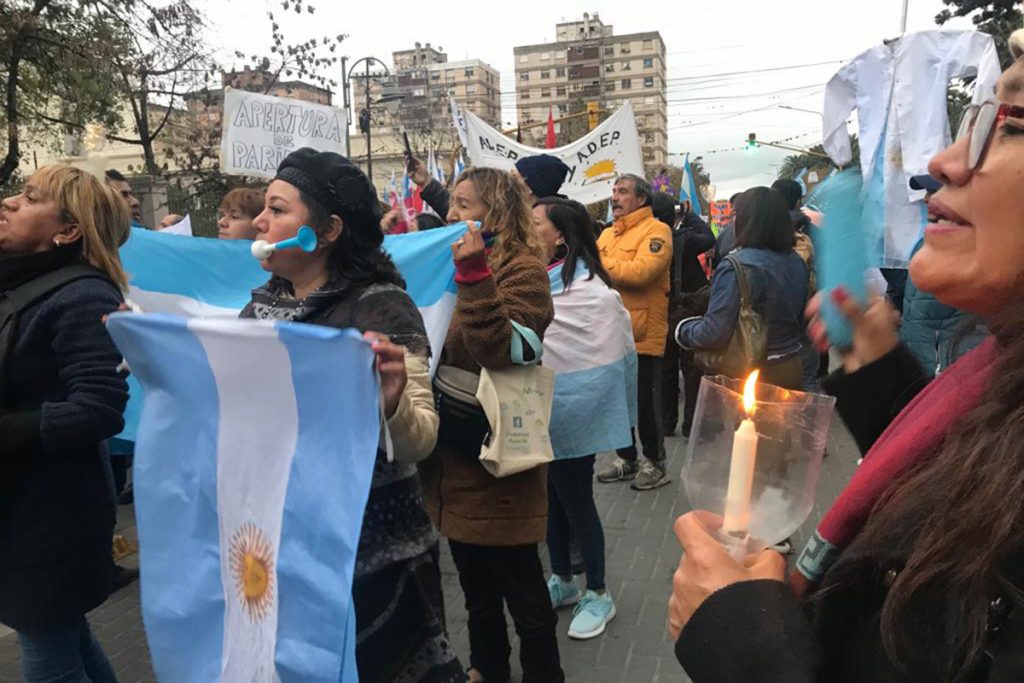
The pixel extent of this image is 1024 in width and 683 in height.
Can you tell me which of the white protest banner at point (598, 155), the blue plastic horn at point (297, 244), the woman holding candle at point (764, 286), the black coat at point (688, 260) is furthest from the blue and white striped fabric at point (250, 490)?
the white protest banner at point (598, 155)

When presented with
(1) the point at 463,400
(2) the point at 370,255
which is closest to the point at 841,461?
(1) the point at 463,400

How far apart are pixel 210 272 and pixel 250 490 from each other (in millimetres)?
2385

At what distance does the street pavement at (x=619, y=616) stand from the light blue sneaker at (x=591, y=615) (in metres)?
0.04

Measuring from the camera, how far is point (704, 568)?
102 centimetres

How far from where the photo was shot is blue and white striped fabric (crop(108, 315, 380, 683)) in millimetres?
1539

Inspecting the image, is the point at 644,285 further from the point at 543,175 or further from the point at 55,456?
the point at 55,456

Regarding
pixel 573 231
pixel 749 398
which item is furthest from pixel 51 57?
pixel 749 398

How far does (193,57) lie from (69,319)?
1464 centimetres

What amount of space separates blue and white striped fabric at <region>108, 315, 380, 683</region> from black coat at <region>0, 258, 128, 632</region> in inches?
23.1

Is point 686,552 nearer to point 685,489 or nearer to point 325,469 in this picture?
point 685,489

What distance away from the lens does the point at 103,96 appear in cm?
1217

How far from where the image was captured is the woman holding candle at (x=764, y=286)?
3.91 m

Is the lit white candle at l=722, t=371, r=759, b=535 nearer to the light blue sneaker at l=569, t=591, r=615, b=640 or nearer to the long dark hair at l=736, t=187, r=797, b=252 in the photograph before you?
the light blue sneaker at l=569, t=591, r=615, b=640

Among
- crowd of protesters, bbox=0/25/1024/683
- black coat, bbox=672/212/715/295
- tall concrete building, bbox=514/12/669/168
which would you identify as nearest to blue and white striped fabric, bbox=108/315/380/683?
crowd of protesters, bbox=0/25/1024/683
